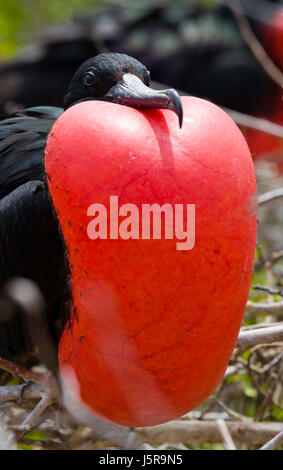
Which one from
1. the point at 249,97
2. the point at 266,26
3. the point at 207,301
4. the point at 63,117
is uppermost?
the point at 63,117

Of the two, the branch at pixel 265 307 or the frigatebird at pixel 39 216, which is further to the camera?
the branch at pixel 265 307

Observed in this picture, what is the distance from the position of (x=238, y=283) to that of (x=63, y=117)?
0.38 meters

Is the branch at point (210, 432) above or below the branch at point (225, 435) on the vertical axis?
below

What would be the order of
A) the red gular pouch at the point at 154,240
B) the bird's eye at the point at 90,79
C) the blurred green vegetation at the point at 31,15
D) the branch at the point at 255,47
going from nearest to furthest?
1. the red gular pouch at the point at 154,240
2. the bird's eye at the point at 90,79
3. the branch at the point at 255,47
4. the blurred green vegetation at the point at 31,15

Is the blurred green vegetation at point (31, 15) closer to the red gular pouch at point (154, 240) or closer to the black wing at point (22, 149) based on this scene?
the black wing at point (22, 149)

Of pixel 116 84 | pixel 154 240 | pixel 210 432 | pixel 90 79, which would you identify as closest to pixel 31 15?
pixel 90 79

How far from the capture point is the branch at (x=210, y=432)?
5.63ft

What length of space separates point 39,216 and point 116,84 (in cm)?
29

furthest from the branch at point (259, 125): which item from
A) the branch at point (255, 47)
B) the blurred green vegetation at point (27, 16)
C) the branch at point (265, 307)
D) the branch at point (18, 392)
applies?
the blurred green vegetation at point (27, 16)

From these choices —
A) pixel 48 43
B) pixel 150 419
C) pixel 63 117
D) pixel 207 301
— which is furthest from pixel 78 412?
pixel 48 43

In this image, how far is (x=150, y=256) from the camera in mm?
1226

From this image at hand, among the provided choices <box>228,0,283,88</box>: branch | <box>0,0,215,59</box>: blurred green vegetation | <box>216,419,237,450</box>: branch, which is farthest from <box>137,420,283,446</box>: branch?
<box>0,0,215,59</box>: blurred green vegetation

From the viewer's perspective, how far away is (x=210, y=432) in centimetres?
172

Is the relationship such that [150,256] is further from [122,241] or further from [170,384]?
[170,384]
